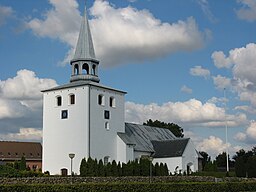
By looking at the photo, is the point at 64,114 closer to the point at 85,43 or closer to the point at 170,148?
the point at 85,43

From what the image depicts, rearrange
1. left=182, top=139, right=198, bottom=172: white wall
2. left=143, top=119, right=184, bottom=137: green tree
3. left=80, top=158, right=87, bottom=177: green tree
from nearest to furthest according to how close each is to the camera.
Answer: left=80, top=158, right=87, bottom=177: green tree → left=182, top=139, right=198, bottom=172: white wall → left=143, top=119, right=184, bottom=137: green tree

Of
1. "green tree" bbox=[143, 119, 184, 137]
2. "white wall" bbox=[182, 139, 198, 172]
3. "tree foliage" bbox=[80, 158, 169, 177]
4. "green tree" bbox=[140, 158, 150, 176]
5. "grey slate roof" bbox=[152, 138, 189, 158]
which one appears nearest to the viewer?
"tree foliage" bbox=[80, 158, 169, 177]

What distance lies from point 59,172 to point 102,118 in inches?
286

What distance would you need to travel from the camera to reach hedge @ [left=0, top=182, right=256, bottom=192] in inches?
1114

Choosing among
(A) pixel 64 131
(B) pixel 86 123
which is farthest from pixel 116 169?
(A) pixel 64 131

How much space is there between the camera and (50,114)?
4897 centimetres

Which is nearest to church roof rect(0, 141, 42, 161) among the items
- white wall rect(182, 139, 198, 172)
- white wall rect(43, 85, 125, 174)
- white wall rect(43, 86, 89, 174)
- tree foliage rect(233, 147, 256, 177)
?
white wall rect(43, 86, 89, 174)

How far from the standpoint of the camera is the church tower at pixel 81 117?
1832 inches

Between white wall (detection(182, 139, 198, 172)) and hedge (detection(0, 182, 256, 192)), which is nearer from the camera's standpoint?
hedge (detection(0, 182, 256, 192))

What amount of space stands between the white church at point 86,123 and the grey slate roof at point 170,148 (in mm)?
145

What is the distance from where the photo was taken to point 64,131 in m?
47.4

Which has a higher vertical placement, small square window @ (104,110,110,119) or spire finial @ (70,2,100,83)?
spire finial @ (70,2,100,83)

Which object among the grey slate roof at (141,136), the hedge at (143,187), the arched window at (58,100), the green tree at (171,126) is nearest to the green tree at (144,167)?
the grey slate roof at (141,136)

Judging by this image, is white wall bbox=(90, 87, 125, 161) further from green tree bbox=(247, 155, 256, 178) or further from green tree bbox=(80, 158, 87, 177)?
green tree bbox=(247, 155, 256, 178)
